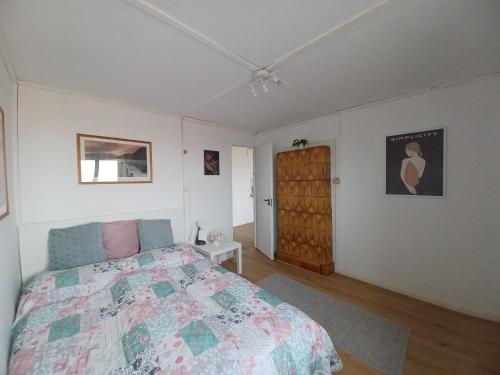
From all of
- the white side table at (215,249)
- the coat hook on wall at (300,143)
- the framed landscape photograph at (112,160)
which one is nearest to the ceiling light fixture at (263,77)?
the coat hook on wall at (300,143)

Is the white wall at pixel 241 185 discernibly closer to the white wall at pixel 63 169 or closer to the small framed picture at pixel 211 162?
the small framed picture at pixel 211 162

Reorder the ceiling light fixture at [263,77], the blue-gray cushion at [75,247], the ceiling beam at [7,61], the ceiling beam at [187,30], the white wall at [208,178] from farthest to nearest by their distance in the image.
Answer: the white wall at [208,178] < the blue-gray cushion at [75,247] < the ceiling light fixture at [263,77] < the ceiling beam at [7,61] < the ceiling beam at [187,30]

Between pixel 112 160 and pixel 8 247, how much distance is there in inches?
44.5

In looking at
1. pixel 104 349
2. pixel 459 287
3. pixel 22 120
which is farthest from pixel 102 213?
pixel 459 287

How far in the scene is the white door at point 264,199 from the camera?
337 cm

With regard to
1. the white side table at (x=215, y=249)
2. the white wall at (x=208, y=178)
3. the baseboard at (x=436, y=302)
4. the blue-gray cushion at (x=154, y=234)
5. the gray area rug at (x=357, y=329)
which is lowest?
the gray area rug at (x=357, y=329)

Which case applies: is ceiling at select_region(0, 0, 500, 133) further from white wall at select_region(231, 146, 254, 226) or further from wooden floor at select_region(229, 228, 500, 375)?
white wall at select_region(231, 146, 254, 226)

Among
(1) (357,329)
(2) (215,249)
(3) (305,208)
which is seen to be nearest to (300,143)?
(3) (305,208)

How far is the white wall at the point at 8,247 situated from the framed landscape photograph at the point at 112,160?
0.46 meters

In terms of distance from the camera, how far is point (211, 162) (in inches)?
126

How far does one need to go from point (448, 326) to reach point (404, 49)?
2.37 metres

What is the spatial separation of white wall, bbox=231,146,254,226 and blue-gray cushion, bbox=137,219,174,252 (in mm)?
3459

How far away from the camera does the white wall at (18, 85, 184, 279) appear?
181 centimetres

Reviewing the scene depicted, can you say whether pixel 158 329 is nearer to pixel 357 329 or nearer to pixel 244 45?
pixel 357 329
